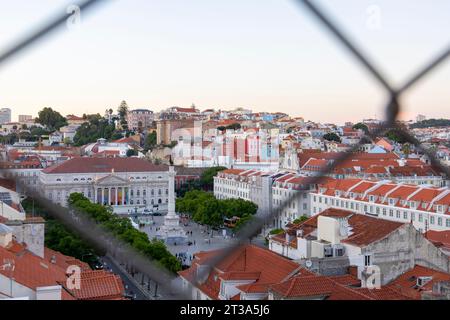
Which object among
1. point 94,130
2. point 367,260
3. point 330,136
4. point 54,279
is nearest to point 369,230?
point 367,260

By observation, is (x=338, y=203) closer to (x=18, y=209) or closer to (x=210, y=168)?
(x=18, y=209)

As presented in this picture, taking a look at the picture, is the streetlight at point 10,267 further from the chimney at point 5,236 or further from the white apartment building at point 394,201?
the white apartment building at point 394,201

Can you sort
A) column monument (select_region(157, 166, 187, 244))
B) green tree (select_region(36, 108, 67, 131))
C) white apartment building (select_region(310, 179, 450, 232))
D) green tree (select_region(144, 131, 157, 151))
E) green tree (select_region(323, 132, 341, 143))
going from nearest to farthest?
green tree (select_region(36, 108, 67, 131)) → white apartment building (select_region(310, 179, 450, 232)) → column monument (select_region(157, 166, 187, 244)) → green tree (select_region(323, 132, 341, 143)) → green tree (select_region(144, 131, 157, 151))

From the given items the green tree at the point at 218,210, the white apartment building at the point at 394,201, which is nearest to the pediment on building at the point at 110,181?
the green tree at the point at 218,210

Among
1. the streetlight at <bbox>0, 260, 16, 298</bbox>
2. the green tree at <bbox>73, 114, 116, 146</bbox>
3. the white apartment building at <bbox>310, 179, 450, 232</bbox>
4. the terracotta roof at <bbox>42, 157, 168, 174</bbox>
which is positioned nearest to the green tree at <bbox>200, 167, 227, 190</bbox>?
the terracotta roof at <bbox>42, 157, 168, 174</bbox>

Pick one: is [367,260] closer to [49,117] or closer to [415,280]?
[415,280]

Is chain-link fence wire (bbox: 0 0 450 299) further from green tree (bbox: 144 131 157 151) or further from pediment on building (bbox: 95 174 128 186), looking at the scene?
green tree (bbox: 144 131 157 151)
